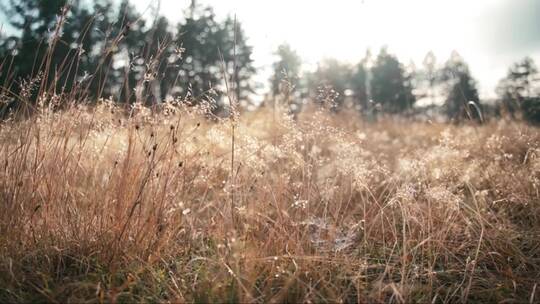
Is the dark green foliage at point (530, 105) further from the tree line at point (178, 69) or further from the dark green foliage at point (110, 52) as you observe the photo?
the dark green foliage at point (110, 52)

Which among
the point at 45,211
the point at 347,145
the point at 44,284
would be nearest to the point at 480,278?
the point at 347,145

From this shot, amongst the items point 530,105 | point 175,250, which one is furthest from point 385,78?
point 175,250

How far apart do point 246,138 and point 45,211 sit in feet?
3.67

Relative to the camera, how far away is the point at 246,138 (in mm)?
2566

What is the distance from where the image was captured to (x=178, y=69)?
11.1 ft

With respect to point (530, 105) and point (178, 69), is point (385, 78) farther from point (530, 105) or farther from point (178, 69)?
point (178, 69)

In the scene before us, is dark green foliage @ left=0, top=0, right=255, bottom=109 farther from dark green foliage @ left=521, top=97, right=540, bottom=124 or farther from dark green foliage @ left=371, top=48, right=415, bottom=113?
dark green foliage @ left=371, top=48, right=415, bottom=113

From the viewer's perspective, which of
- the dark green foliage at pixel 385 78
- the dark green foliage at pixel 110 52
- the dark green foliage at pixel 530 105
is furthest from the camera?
the dark green foliage at pixel 385 78

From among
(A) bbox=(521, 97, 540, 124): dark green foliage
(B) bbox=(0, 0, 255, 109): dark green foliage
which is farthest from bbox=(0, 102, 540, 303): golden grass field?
(A) bbox=(521, 97, 540, 124): dark green foliage

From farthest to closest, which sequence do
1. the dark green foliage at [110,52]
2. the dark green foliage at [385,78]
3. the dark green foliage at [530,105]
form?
1. the dark green foliage at [385,78]
2. the dark green foliage at [530,105]
3. the dark green foliage at [110,52]

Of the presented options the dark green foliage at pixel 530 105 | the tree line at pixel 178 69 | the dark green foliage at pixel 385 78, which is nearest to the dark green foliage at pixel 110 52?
the tree line at pixel 178 69

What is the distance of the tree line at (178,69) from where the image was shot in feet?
7.45

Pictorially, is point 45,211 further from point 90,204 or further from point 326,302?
point 326,302

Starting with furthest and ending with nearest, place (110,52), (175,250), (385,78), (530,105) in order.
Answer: (385,78), (530,105), (110,52), (175,250)
